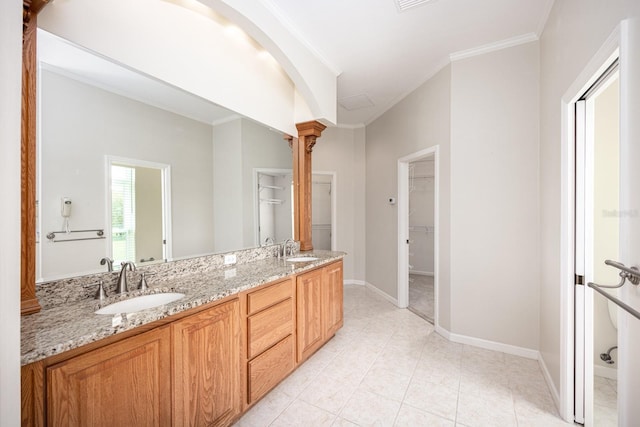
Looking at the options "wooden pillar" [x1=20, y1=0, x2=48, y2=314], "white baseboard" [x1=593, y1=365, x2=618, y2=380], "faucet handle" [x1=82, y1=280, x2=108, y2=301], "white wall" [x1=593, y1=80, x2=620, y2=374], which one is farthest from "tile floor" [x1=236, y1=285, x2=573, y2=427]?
"wooden pillar" [x1=20, y1=0, x2=48, y2=314]

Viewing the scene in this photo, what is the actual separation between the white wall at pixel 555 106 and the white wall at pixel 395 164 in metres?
0.76

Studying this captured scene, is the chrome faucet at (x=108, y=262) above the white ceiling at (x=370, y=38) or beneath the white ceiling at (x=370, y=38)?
beneath

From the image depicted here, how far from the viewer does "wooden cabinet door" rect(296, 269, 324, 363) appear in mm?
2199

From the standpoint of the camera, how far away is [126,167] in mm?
1643

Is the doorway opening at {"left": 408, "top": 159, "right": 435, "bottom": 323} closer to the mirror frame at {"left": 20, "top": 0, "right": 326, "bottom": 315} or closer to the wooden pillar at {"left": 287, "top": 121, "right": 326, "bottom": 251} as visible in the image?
the wooden pillar at {"left": 287, "top": 121, "right": 326, "bottom": 251}

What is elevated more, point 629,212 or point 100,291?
point 629,212

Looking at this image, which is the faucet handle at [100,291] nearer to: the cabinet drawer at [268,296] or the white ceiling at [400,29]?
the cabinet drawer at [268,296]

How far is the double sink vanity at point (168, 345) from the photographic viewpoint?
933mm

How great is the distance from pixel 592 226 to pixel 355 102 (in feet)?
9.54

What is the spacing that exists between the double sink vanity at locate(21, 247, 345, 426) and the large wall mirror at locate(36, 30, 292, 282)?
0.18 metres

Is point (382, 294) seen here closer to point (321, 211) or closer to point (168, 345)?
point (321, 211)

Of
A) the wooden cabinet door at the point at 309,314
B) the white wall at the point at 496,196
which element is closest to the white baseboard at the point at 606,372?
the white wall at the point at 496,196

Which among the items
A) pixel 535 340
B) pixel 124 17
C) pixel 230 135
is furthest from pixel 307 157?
pixel 535 340

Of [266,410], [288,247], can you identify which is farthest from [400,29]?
[266,410]
